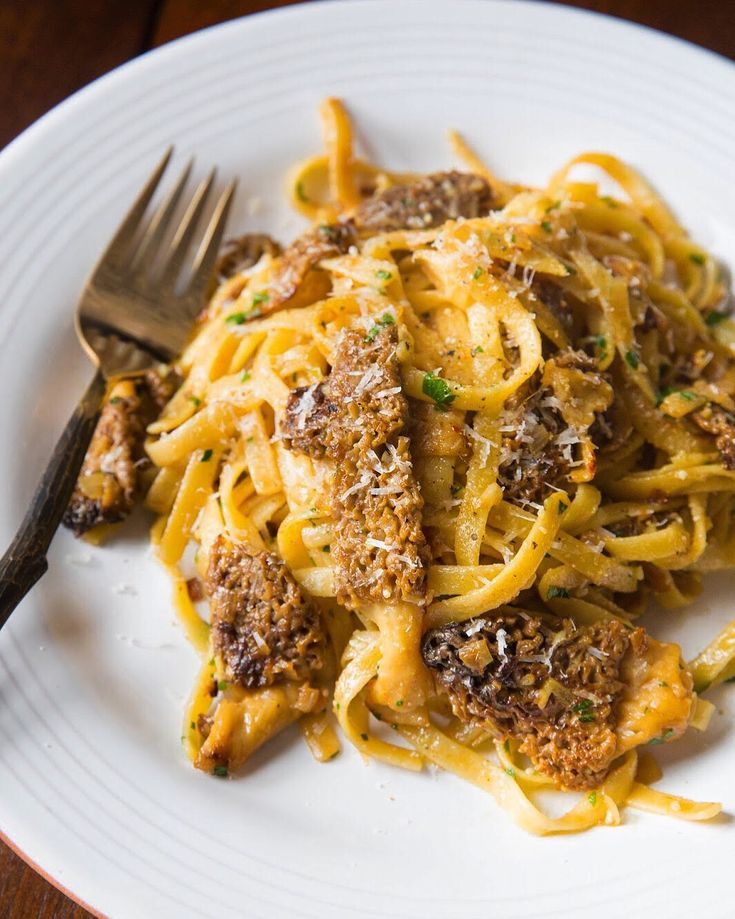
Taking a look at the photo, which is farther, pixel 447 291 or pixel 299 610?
pixel 447 291

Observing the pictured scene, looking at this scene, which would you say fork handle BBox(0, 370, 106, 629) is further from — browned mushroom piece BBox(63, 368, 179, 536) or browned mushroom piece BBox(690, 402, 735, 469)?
browned mushroom piece BBox(690, 402, 735, 469)

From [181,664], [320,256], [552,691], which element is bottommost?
[181,664]

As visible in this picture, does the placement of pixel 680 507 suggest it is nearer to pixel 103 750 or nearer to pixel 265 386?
pixel 265 386

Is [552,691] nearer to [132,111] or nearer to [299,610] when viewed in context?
[299,610]

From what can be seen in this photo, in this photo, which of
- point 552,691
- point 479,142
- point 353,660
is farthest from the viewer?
point 479,142

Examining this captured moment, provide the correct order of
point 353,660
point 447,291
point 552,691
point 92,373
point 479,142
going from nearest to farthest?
point 552,691 → point 353,660 → point 447,291 → point 92,373 → point 479,142

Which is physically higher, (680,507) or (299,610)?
(680,507)

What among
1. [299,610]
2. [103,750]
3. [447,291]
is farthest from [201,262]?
[103,750]

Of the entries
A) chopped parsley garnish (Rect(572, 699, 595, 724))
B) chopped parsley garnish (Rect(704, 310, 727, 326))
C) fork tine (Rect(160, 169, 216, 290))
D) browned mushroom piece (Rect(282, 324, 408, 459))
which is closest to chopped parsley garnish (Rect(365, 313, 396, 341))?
browned mushroom piece (Rect(282, 324, 408, 459))
